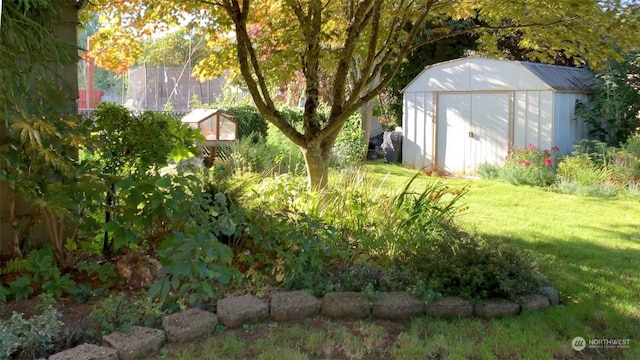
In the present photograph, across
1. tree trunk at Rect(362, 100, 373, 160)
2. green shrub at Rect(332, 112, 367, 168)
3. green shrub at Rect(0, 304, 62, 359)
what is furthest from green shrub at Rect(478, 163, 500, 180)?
A: green shrub at Rect(0, 304, 62, 359)

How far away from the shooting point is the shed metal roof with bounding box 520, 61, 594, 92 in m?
11.6

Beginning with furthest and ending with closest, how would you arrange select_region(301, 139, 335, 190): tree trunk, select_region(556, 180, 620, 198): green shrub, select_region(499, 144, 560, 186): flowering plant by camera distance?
select_region(499, 144, 560, 186): flowering plant
select_region(556, 180, 620, 198): green shrub
select_region(301, 139, 335, 190): tree trunk

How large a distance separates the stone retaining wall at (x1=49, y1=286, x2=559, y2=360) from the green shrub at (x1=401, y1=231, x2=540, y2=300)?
85 millimetres

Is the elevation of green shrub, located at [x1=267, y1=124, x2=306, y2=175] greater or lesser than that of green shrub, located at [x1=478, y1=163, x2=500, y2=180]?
greater

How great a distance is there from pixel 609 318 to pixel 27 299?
3.87 metres

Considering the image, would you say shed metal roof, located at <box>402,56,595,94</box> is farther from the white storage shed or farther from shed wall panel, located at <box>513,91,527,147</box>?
shed wall panel, located at <box>513,91,527,147</box>

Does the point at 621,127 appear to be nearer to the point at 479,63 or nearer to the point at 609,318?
the point at 479,63

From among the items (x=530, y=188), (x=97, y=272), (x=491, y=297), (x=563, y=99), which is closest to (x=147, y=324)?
(x=97, y=272)

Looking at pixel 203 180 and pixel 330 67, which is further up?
pixel 330 67

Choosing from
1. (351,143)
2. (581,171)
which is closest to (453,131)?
(351,143)

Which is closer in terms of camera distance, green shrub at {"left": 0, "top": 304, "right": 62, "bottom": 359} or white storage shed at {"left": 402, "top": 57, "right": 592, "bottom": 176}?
green shrub at {"left": 0, "top": 304, "right": 62, "bottom": 359}

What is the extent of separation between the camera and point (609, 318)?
13.2ft
